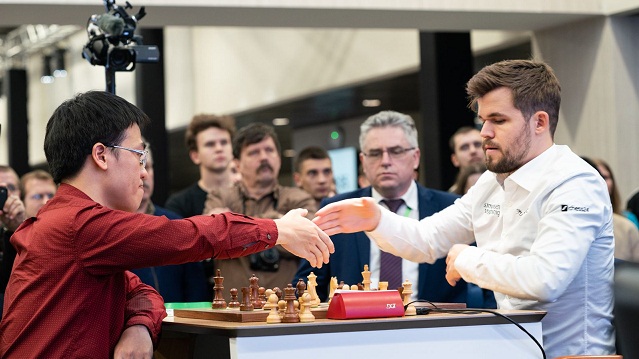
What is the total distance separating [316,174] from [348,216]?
3.54 metres

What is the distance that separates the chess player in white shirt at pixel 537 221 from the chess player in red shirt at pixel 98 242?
0.56 meters

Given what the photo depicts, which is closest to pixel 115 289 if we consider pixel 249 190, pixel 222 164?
pixel 249 190

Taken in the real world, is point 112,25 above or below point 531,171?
above

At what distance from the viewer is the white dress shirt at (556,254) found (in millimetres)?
2803

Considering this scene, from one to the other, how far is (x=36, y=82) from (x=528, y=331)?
19.7 meters

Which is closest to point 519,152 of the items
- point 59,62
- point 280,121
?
point 280,121

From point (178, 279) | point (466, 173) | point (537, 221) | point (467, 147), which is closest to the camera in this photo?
point (537, 221)

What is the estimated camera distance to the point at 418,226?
356cm

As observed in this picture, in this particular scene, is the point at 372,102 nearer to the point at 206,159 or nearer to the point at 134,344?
the point at 206,159

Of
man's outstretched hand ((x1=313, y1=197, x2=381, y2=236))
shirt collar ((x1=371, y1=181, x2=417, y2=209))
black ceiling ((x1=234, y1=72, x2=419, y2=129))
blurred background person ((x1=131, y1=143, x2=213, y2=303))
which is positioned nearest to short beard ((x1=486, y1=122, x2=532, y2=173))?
man's outstretched hand ((x1=313, y1=197, x2=381, y2=236))

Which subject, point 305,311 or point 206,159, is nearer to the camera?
point 305,311

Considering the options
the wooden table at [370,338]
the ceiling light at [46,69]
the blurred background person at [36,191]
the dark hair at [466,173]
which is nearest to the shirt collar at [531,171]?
the wooden table at [370,338]

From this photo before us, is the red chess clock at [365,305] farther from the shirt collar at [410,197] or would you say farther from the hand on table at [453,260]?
the shirt collar at [410,197]

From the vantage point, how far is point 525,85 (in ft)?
10.2
